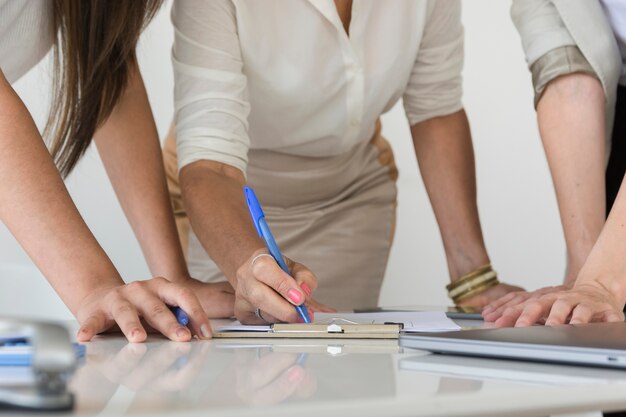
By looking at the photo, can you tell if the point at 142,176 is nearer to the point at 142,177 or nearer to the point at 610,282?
the point at 142,177

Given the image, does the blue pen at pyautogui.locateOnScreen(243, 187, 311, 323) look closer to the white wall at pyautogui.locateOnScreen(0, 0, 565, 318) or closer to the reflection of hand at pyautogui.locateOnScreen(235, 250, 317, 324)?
the reflection of hand at pyautogui.locateOnScreen(235, 250, 317, 324)

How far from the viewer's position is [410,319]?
1.06 meters

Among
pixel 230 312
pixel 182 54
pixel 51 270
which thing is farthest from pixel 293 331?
pixel 182 54

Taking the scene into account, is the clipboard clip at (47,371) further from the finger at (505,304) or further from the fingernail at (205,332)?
the finger at (505,304)

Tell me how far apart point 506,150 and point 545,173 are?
137 mm

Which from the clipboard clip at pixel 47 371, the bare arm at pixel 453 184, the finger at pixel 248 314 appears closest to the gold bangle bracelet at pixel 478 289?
the bare arm at pixel 453 184

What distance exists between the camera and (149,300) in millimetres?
889

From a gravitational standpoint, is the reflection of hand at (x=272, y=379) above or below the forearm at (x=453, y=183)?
below

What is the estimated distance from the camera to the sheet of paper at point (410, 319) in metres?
0.94

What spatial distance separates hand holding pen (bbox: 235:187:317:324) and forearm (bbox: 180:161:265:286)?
19 cm

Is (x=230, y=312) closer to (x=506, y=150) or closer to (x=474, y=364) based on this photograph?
(x=474, y=364)

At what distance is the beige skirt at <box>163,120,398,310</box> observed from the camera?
1786mm

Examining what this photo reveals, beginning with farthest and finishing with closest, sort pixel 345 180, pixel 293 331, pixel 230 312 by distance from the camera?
1. pixel 345 180
2. pixel 230 312
3. pixel 293 331

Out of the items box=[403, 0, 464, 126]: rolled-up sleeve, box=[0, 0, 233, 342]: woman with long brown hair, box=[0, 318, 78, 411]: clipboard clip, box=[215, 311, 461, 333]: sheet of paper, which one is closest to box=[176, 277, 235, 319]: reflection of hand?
box=[0, 0, 233, 342]: woman with long brown hair
